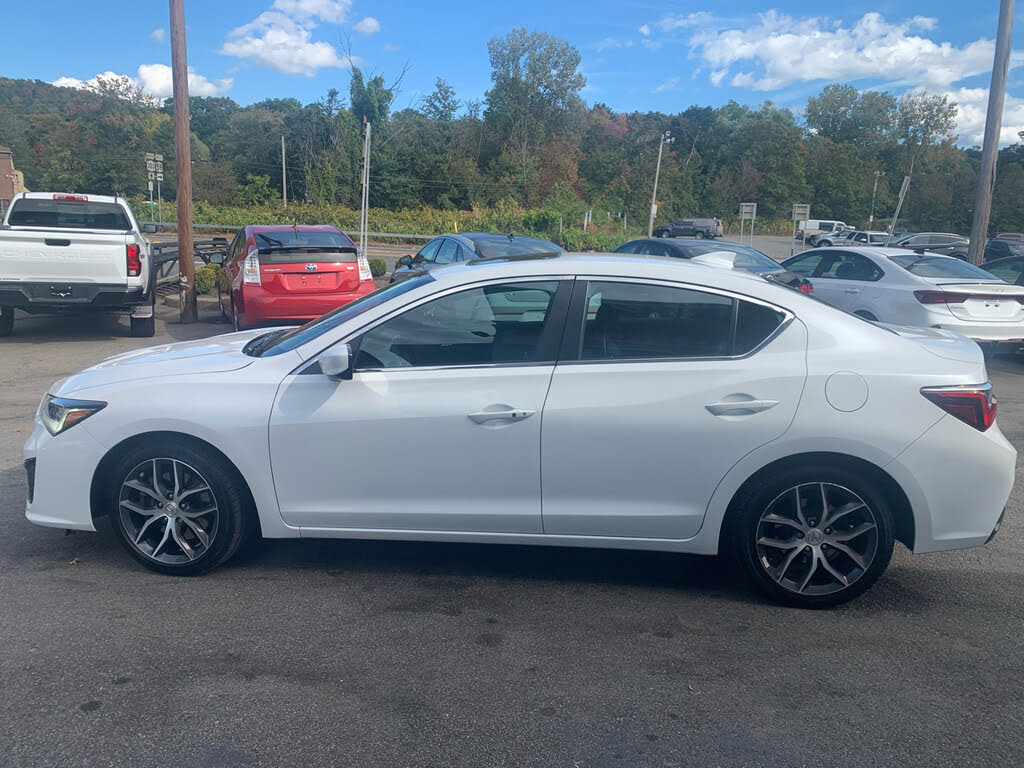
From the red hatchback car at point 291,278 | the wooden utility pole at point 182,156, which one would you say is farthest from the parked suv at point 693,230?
the red hatchback car at point 291,278

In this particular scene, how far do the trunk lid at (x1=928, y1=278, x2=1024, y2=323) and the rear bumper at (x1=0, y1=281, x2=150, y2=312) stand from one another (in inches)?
420

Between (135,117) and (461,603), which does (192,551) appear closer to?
(461,603)

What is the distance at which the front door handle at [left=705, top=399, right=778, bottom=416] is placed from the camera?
3652 mm

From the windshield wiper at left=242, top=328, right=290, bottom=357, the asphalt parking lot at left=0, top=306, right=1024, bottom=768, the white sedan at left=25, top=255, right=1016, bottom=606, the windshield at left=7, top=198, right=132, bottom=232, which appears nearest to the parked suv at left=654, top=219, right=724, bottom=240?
the windshield at left=7, top=198, right=132, bottom=232

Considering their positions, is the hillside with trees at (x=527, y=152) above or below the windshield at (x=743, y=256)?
above

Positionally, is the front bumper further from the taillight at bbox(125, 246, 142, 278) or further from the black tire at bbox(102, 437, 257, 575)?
the taillight at bbox(125, 246, 142, 278)

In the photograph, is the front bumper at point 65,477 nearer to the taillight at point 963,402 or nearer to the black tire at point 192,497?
the black tire at point 192,497

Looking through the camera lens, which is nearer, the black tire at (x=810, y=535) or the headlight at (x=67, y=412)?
the black tire at (x=810, y=535)

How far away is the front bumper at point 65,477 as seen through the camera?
155 inches

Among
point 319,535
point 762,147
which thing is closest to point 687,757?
point 319,535

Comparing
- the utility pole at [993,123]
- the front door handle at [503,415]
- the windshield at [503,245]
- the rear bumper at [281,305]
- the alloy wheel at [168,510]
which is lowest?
the alloy wheel at [168,510]

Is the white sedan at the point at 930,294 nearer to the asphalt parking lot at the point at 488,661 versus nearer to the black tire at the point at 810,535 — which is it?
the asphalt parking lot at the point at 488,661

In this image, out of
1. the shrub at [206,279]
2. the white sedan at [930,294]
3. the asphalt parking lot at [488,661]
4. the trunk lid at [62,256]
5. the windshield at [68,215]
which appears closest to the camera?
the asphalt parking lot at [488,661]

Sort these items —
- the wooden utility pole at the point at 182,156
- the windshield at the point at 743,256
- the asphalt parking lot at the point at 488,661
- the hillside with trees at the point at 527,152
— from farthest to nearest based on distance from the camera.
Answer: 1. the hillside with trees at the point at 527,152
2. the wooden utility pole at the point at 182,156
3. the windshield at the point at 743,256
4. the asphalt parking lot at the point at 488,661
